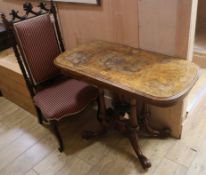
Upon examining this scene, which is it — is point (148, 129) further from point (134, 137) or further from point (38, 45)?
point (38, 45)

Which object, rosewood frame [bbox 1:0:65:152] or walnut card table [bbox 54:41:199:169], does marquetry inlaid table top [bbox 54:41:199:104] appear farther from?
rosewood frame [bbox 1:0:65:152]

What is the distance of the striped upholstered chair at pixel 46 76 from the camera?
1732mm

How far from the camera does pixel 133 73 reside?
4.52 feet

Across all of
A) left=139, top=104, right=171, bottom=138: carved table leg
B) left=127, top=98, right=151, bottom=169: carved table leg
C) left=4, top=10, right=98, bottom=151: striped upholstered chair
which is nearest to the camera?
left=127, top=98, right=151, bottom=169: carved table leg

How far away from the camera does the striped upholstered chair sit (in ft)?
5.68

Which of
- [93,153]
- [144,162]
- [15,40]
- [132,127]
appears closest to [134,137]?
[132,127]

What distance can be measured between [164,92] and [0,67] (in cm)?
186

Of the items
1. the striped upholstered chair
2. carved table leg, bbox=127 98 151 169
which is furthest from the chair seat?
carved table leg, bbox=127 98 151 169

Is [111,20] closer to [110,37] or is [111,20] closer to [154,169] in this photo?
[110,37]

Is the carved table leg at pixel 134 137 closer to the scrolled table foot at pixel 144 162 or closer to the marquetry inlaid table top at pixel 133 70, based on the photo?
the scrolled table foot at pixel 144 162

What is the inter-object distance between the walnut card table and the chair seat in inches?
6.2

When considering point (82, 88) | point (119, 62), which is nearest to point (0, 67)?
point (82, 88)

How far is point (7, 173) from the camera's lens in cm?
179

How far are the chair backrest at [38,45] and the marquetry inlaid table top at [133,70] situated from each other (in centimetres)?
28
